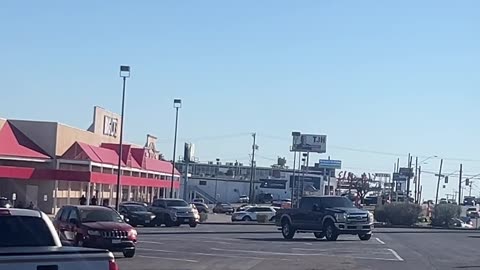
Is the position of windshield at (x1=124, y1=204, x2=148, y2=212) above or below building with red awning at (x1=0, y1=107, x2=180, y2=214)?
below

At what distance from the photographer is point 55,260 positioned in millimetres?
10508

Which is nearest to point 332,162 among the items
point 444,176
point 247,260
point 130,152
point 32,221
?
point 444,176

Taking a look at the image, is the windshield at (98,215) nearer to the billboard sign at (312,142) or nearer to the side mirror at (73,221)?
the side mirror at (73,221)

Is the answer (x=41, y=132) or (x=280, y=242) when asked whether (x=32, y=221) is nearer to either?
(x=280, y=242)

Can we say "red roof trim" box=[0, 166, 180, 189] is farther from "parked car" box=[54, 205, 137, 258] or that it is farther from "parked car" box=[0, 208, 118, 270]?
"parked car" box=[0, 208, 118, 270]

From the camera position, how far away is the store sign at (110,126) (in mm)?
89938

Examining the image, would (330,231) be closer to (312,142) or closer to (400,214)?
(400,214)

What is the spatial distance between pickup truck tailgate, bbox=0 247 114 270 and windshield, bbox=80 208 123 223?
18099 mm

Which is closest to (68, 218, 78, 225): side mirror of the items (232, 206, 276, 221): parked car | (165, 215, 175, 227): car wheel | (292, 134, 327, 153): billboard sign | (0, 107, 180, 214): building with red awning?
(165, 215, 175, 227): car wheel

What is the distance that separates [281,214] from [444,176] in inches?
3889

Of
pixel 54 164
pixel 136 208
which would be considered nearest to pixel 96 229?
pixel 136 208

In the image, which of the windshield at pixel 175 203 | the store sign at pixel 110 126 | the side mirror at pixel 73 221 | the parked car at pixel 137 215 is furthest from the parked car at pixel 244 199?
the side mirror at pixel 73 221

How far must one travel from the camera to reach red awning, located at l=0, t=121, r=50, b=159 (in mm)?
67062

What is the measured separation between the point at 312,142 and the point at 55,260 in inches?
4624
